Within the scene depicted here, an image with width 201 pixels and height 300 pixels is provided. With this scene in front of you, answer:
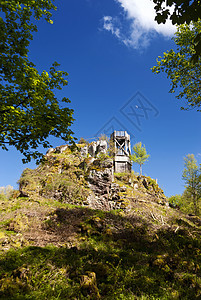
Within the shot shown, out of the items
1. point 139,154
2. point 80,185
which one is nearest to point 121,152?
point 139,154

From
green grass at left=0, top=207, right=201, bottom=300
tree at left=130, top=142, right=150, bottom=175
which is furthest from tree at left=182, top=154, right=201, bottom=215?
green grass at left=0, top=207, right=201, bottom=300

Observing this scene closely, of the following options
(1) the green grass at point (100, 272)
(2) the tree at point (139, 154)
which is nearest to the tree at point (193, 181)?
(2) the tree at point (139, 154)

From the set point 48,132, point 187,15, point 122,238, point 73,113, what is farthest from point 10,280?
point 187,15

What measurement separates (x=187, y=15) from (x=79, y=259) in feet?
23.7

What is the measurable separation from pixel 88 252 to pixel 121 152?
964 inches

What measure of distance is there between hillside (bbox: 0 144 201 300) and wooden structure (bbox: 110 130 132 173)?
1417 cm

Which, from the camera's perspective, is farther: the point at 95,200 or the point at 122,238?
the point at 95,200

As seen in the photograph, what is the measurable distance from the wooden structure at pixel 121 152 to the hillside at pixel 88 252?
1417 centimetres

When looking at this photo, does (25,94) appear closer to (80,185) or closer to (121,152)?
(80,185)

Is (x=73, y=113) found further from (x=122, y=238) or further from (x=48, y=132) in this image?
(x=122, y=238)

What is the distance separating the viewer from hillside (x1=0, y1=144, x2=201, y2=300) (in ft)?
12.9

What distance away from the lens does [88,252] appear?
6035 millimetres

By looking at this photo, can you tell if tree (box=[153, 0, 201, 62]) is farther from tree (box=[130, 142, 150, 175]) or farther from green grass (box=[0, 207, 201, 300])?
tree (box=[130, 142, 150, 175])

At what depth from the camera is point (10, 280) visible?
143 inches
